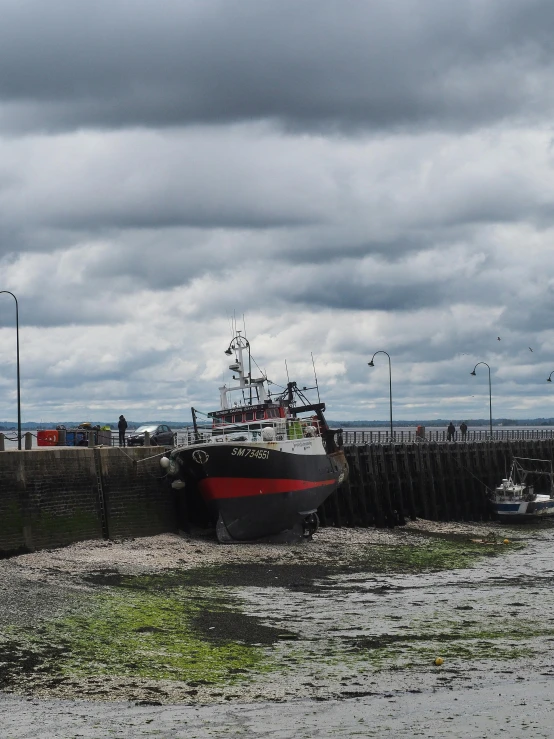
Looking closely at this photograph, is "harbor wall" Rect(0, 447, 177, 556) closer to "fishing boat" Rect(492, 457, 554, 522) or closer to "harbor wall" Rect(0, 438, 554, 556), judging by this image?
"harbor wall" Rect(0, 438, 554, 556)

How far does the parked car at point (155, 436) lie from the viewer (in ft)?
175

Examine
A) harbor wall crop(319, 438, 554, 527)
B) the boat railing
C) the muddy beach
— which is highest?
the boat railing

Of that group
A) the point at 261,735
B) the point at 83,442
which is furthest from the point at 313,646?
the point at 83,442

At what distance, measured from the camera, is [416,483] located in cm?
6450

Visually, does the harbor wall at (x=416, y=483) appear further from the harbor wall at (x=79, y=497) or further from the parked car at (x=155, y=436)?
the harbor wall at (x=79, y=497)

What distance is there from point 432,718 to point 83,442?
119 feet

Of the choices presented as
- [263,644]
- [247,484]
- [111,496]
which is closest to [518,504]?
[247,484]

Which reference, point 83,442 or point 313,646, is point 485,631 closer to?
point 313,646

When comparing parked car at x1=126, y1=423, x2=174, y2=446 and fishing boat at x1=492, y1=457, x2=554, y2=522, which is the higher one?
parked car at x1=126, y1=423, x2=174, y2=446

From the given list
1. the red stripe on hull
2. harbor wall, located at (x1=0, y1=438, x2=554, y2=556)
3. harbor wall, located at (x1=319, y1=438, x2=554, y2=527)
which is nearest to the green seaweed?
harbor wall, located at (x1=0, y1=438, x2=554, y2=556)

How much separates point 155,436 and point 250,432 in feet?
47.2

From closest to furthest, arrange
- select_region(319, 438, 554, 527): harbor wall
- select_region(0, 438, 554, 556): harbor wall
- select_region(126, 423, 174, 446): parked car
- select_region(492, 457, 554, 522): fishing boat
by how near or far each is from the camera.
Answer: select_region(0, 438, 554, 556): harbor wall → select_region(126, 423, 174, 446): parked car → select_region(319, 438, 554, 527): harbor wall → select_region(492, 457, 554, 522): fishing boat

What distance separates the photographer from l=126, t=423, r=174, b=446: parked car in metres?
53.2

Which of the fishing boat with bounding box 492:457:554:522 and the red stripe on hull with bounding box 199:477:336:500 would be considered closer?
the red stripe on hull with bounding box 199:477:336:500
